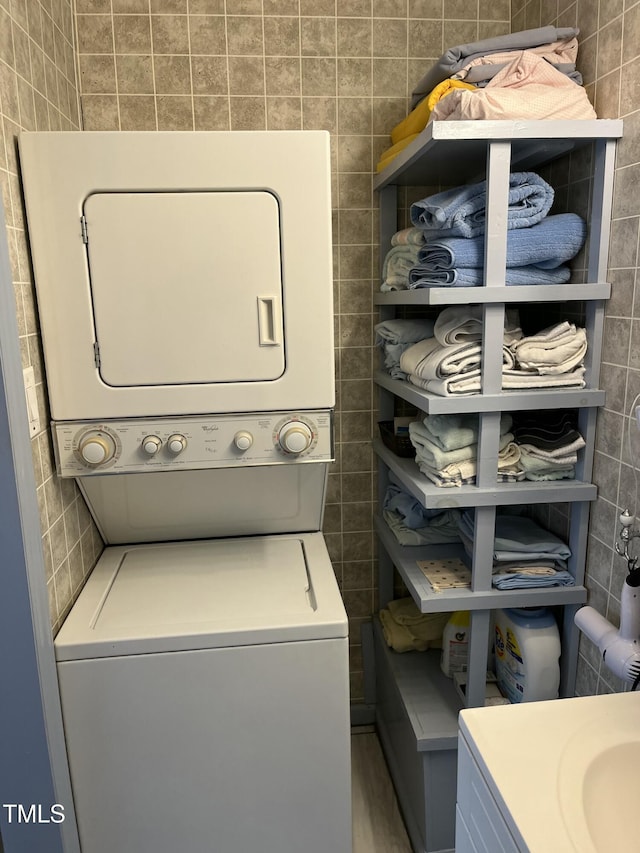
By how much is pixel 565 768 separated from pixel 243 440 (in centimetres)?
92

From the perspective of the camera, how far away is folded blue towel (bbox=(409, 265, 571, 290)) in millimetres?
1487

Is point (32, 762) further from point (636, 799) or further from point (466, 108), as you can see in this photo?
point (466, 108)

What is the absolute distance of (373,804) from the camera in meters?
2.03

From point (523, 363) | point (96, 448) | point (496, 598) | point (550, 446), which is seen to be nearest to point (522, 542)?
point (496, 598)

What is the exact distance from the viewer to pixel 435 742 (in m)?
1.70

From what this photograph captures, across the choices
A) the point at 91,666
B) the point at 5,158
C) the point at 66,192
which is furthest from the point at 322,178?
the point at 91,666

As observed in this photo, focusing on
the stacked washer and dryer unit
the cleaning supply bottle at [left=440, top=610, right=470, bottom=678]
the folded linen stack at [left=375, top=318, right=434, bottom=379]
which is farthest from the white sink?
the folded linen stack at [left=375, top=318, right=434, bottom=379]

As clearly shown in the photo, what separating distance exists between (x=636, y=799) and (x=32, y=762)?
1161 mm

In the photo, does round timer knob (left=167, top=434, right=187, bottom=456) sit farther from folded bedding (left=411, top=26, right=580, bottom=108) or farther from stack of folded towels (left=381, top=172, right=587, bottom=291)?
folded bedding (left=411, top=26, right=580, bottom=108)

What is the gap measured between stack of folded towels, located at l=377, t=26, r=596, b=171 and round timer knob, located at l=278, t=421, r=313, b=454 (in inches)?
31.7

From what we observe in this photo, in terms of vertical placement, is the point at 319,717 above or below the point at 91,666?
below

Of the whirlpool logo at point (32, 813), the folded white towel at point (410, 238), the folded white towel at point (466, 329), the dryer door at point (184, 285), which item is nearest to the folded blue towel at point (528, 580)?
the folded white towel at point (466, 329)

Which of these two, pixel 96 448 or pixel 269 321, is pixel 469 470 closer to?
pixel 269 321

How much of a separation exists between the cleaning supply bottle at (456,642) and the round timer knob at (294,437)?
2.68 feet
